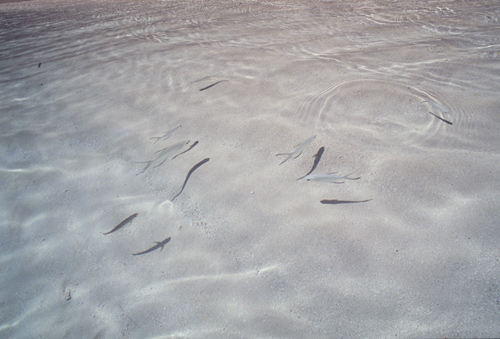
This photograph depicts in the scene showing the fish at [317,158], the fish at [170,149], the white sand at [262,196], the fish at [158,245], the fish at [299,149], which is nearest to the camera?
the white sand at [262,196]

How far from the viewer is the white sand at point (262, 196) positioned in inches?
49.1

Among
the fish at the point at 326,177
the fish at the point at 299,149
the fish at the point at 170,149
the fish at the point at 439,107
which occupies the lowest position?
the fish at the point at 326,177

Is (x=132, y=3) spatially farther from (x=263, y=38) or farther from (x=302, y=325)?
(x=302, y=325)

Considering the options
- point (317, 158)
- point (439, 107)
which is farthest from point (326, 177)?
point (439, 107)

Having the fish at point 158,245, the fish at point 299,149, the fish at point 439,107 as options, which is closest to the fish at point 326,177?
the fish at point 299,149

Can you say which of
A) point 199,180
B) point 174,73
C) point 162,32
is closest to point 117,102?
point 174,73

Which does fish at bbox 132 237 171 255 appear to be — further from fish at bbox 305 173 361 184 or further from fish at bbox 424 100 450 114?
fish at bbox 424 100 450 114

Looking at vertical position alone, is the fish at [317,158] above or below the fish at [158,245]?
above

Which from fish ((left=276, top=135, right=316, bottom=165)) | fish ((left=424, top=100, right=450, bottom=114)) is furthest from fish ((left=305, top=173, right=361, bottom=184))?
fish ((left=424, top=100, right=450, bottom=114))

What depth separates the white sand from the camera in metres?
1.25

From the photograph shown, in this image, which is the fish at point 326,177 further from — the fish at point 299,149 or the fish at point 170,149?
the fish at point 170,149

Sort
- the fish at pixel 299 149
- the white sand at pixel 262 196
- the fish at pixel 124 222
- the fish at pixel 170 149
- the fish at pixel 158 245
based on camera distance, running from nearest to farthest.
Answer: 1. the white sand at pixel 262 196
2. the fish at pixel 158 245
3. the fish at pixel 124 222
4. the fish at pixel 299 149
5. the fish at pixel 170 149

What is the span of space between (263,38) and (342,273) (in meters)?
3.21

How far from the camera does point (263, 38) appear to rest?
3.77m
